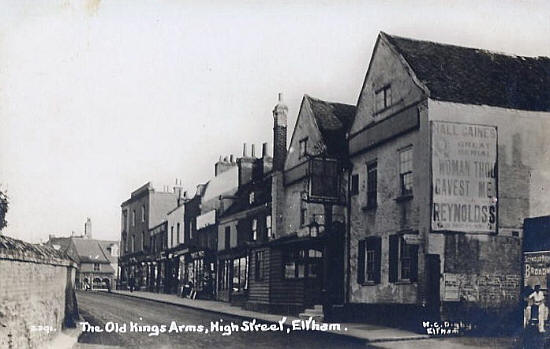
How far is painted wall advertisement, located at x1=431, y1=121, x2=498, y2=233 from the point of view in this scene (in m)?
11.5

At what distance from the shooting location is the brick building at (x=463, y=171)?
11.6 m

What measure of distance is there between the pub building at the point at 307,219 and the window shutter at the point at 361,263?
A: 1.22 feet

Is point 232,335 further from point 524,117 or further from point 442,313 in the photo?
point 524,117

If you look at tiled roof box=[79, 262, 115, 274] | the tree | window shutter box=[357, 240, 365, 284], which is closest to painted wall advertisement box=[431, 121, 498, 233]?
window shutter box=[357, 240, 365, 284]

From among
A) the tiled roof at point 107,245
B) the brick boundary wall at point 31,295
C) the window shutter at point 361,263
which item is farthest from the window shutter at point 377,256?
the brick boundary wall at point 31,295

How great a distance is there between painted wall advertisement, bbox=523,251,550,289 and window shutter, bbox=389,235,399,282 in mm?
2191

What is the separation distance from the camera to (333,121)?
14047mm

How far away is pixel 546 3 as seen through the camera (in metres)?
11.8

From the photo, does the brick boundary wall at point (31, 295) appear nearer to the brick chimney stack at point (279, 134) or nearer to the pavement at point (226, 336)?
the pavement at point (226, 336)

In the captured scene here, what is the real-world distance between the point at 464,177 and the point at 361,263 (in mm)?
2961

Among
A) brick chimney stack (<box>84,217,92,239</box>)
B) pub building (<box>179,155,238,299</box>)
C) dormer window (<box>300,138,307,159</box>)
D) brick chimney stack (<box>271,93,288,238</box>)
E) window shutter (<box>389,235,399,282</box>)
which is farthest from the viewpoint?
pub building (<box>179,155,238,299</box>)

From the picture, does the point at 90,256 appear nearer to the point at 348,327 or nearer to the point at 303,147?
the point at 303,147

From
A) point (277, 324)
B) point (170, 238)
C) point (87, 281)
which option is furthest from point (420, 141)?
point (87, 281)

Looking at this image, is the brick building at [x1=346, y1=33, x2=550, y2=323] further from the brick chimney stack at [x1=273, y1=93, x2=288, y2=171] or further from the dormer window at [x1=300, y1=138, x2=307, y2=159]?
the dormer window at [x1=300, y1=138, x2=307, y2=159]
